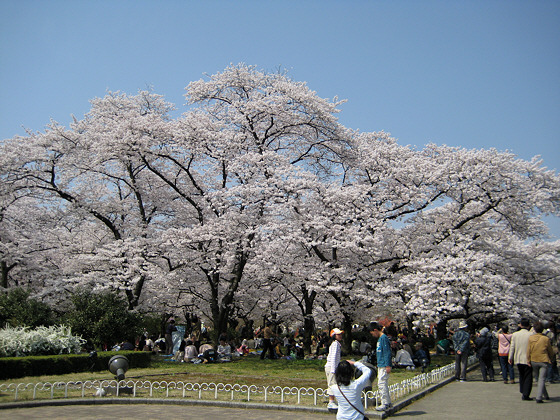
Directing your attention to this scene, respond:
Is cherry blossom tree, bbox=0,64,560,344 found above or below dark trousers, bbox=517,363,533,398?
above

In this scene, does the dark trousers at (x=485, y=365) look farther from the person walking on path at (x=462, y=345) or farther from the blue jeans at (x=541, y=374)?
the blue jeans at (x=541, y=374)

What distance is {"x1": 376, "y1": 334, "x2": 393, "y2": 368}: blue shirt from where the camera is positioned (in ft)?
33.2

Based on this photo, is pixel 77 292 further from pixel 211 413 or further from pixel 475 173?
pixel 475 173

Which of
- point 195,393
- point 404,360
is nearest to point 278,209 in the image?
point 404,360

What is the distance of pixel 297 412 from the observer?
9734 millimetres

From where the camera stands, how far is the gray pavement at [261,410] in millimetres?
9336

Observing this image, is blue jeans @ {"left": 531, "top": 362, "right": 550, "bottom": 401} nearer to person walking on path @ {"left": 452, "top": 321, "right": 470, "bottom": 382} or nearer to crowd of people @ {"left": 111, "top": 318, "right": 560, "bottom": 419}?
crowd of people @ {"left": 111, "top": 318, "right": 560, "bottom": 419}

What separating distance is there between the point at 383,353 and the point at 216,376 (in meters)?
6.87

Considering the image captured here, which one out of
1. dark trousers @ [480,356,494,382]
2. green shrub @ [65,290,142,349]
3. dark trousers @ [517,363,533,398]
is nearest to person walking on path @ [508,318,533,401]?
dark trousers @ [517,363,533,398]

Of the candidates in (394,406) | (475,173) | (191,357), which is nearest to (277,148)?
(475,173)

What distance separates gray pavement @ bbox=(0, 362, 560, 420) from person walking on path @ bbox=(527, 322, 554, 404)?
0.45 metres

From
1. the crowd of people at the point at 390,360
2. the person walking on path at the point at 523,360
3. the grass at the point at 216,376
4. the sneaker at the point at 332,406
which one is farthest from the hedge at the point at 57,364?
the person walking on path at the point at 523,360

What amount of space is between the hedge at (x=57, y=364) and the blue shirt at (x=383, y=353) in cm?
964

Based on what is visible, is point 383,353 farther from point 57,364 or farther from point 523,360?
point 57,364
